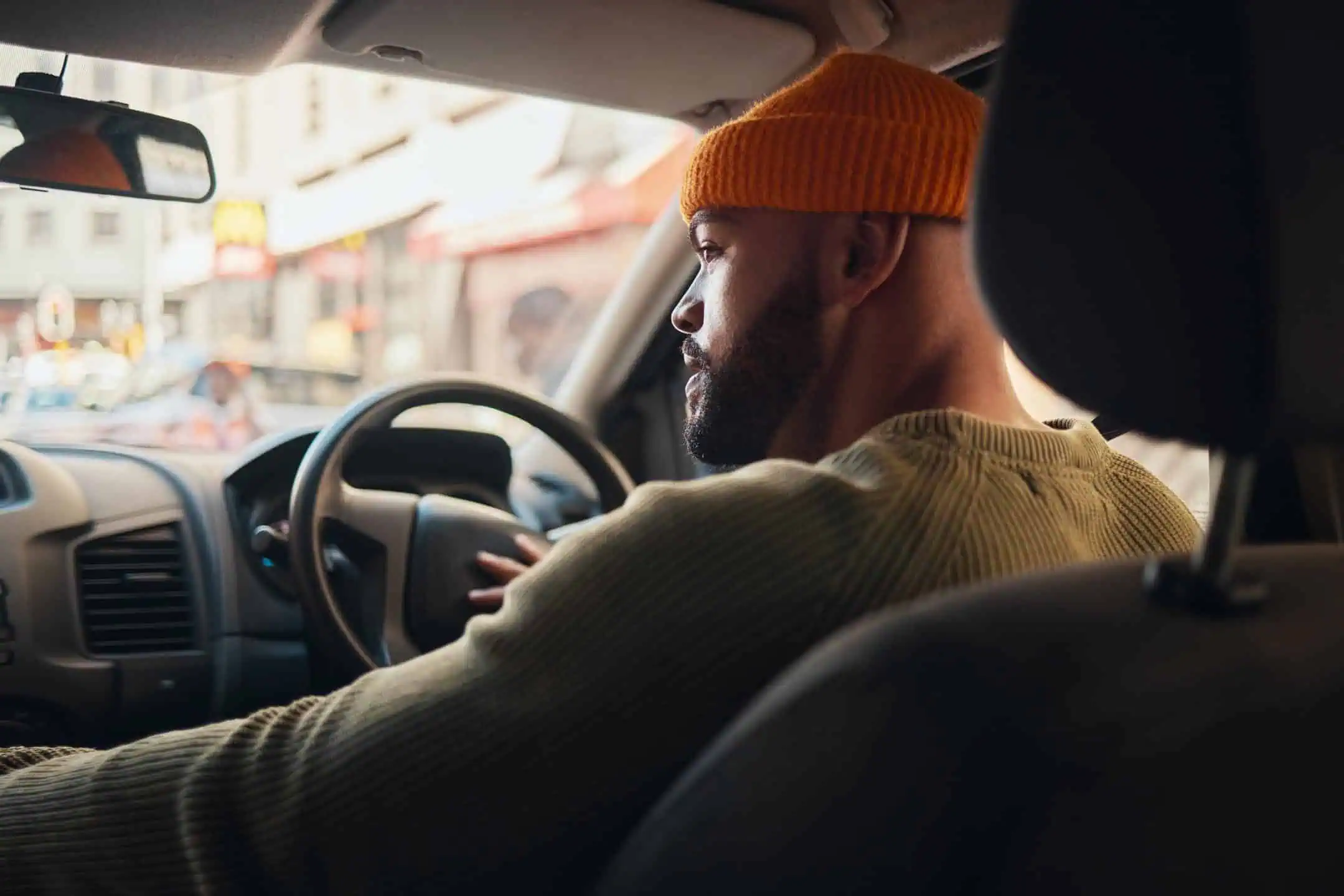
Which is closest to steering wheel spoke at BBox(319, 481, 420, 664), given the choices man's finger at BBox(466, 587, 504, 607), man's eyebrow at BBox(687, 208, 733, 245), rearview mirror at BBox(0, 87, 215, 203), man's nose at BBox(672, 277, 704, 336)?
man's finger at BBox(466, 587, 504, 607)

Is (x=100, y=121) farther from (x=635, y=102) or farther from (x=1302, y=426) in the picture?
(x=1302, y=426)

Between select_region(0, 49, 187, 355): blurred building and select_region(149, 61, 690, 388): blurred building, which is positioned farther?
select_region(149, 61, 690, 388): blurred building

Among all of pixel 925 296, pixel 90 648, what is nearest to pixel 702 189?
pixel 925 296

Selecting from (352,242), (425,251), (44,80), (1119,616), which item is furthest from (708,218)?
(425,251)

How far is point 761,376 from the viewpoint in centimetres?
179

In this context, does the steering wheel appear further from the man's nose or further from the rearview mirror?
the man's nose

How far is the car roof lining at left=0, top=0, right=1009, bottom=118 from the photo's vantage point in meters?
2.24

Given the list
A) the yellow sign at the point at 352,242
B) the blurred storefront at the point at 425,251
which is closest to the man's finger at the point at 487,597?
the blurred storefront at the point at 425,251

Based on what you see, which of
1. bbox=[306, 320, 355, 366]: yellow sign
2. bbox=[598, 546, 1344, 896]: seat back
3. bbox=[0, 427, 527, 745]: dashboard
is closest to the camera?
bbox=[598, 546, 1344, 896]: seat back

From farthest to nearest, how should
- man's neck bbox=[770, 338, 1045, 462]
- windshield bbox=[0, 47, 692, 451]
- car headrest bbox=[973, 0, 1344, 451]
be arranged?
windshield bbox=[0, 47, 692, 451] → man's neck bbox=[770, 338, 1045, 462] → car headrest bbox=[973, 0, 1344, 451]

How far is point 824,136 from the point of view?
1666mm

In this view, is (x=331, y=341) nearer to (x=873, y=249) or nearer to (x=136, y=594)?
(x=136, y=594)

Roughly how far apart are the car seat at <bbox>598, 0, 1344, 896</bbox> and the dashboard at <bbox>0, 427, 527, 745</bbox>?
1.66 meters

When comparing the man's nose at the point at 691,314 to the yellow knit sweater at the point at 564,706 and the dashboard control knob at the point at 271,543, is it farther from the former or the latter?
the dashboard control knob at the point at 271,543
